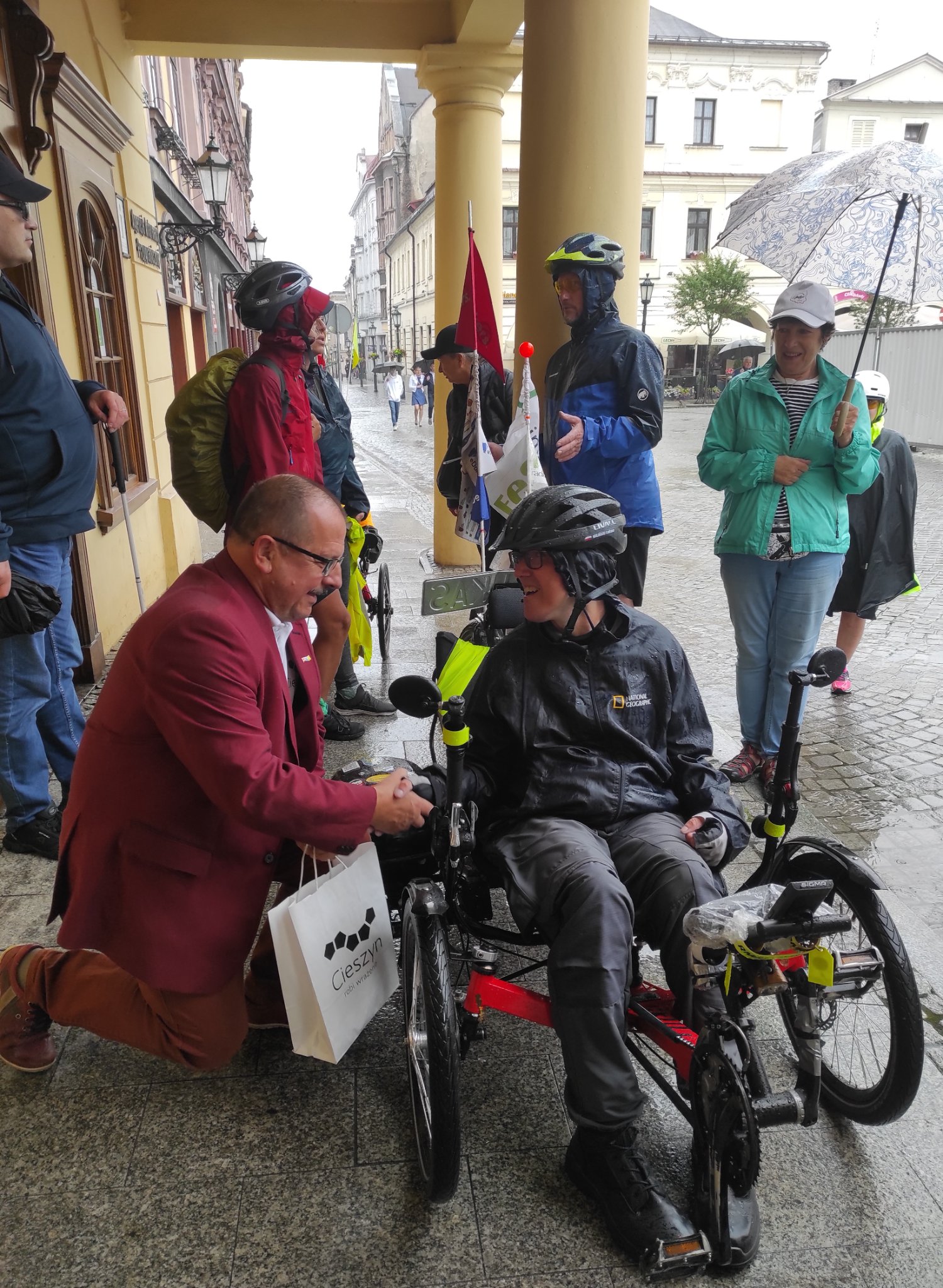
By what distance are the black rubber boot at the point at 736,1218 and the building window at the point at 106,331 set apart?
5106 mm

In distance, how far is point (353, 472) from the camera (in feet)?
16.8

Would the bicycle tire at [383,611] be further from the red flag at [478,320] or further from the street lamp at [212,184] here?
the street lamp at [212,184]

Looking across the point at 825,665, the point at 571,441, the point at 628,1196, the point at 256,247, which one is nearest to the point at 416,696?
the point at 825,665

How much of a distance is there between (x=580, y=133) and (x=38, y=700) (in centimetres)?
338

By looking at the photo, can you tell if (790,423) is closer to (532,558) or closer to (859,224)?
(859,224)

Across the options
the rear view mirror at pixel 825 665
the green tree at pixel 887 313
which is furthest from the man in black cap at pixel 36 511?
the green tree at pixel 887 313

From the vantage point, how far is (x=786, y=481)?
12.9ft

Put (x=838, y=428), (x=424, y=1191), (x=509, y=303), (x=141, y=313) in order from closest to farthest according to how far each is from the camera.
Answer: (x=424, y=1191) < (x=838, y=428) < (x=141, y=313) < (x=509, y=303)

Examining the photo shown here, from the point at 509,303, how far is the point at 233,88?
46.5 ft

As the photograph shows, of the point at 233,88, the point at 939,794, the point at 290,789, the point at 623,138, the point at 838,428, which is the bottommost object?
the point at 939,794

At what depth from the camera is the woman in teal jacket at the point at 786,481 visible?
3.86 meters

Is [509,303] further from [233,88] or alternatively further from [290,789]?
[290,789]

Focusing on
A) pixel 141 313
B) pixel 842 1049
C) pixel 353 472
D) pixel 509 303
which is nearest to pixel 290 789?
pixel 842 1049

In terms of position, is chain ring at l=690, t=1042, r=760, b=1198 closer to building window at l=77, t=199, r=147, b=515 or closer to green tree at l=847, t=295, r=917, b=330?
building window at l=77, t=199, r=147, b=515
